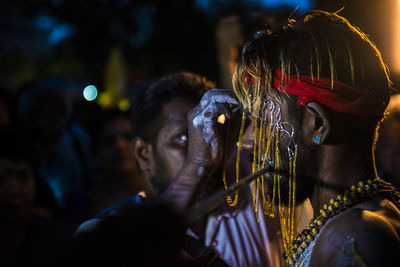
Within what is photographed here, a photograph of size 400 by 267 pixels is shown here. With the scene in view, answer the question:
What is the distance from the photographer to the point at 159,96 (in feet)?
9.15

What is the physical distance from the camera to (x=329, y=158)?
1.84m

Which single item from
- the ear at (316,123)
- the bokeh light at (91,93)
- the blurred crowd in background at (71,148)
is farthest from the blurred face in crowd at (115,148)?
the bokeh light at (91,93)

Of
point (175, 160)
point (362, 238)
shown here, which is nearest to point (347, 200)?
point (362, 238)

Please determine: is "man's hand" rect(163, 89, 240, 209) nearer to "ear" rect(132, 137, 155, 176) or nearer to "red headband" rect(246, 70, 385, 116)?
"red headband" rect(246, 70, 385, 116)

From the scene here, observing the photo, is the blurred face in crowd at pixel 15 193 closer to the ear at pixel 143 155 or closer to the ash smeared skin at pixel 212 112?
the ear at pixel 143 155

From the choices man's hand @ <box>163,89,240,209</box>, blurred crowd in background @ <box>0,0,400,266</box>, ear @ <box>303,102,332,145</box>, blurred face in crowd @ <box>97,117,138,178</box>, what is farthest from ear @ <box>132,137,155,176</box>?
blurred face in crowd @ <box>97,117,138,178</box>

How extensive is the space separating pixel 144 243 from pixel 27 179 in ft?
7.80

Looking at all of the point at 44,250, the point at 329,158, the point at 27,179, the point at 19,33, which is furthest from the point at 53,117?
the point at 19,33

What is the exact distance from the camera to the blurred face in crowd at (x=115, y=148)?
4.46 meters

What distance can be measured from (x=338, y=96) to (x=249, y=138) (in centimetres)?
46

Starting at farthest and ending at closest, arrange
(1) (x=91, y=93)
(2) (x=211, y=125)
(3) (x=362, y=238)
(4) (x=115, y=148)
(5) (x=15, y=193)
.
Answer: (1) (x=91, y=93), (4) (x=115, y=148), (5) (x=15, y=193), (2) (x=211, y=125), (3) (x=362, y=238)

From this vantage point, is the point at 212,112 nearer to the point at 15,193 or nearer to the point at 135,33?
the point at 15,193

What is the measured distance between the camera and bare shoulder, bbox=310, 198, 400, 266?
4.72 ft

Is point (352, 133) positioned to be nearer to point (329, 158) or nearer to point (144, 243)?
point (329, 158)
